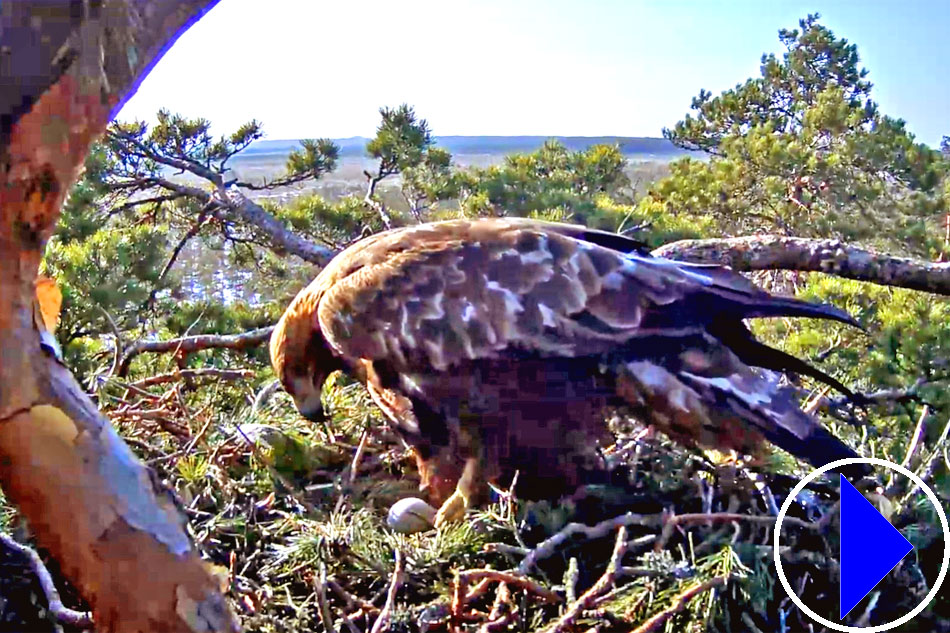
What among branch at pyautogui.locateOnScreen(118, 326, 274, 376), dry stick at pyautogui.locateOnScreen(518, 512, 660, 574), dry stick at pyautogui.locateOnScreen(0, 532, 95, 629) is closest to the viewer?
dry stick at pyautogui.locateOnScreen(0, 532, 95, 629)

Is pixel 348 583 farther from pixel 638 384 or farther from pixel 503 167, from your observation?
pixel 503 167

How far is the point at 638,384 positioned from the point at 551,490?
1.53ft

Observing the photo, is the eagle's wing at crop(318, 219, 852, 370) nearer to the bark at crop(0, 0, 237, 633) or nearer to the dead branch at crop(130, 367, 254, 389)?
the dead branch at crop(130, 367, 254, 389)

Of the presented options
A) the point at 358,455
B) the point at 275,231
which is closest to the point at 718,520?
the point at 358,455

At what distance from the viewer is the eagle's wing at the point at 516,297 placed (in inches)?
104

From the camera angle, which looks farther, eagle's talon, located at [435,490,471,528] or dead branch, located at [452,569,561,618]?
eagle's talon, located at [435,490,471,528]

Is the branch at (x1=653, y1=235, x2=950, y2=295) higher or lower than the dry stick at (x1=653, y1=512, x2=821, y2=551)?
higher

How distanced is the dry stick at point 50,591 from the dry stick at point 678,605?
1.10 meters

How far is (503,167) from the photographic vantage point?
5059mm

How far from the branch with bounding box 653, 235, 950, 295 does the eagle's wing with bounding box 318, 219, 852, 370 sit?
1.81 ft

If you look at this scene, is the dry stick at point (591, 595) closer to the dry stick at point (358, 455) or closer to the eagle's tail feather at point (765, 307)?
the eagle's tail feather at point (765, 307)

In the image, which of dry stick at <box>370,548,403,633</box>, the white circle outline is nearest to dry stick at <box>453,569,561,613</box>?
dry stick at <box>370,548,403,633</box>

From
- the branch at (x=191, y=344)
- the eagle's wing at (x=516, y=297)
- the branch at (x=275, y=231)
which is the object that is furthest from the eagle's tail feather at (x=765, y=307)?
the branch at (x=275, y=231)

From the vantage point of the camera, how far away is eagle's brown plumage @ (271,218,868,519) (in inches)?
102
